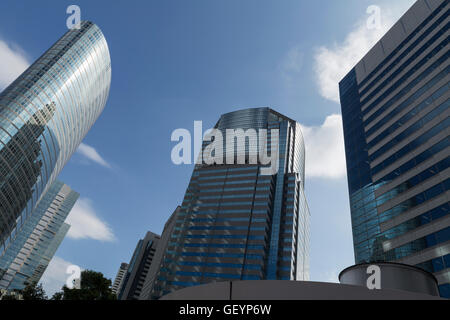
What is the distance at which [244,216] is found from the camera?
4045 inches

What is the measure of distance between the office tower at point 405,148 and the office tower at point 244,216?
50795mm

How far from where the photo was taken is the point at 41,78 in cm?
8675

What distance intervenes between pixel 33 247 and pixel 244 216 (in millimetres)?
157096

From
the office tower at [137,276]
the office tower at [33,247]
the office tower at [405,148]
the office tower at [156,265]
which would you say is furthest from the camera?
the office tower at [137,276]

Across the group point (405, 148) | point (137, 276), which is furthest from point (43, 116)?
point (137, 276)

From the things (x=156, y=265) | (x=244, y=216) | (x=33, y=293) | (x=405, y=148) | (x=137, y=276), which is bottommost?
(x=33, y=293)

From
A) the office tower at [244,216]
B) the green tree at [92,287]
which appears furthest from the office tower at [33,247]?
the green tree at [92,287]

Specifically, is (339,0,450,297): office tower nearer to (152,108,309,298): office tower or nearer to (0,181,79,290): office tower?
(152,108,309,298): office tower

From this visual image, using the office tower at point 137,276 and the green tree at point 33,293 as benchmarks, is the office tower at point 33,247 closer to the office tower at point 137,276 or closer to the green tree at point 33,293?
the office tower at point 137,276

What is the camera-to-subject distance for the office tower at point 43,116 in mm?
75750

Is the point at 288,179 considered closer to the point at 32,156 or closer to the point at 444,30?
the point at 444,30

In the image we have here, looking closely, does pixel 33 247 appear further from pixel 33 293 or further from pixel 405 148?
pixel 405 148

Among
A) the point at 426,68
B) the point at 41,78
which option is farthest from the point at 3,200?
the point at 426,68
